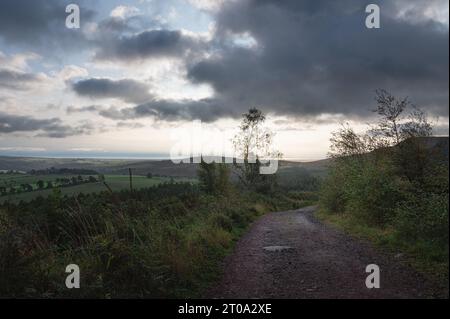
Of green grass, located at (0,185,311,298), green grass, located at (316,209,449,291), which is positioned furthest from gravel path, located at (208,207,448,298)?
green grass, located at (0,185,311,298)

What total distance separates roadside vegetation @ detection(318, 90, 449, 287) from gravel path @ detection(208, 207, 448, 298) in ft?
2.49

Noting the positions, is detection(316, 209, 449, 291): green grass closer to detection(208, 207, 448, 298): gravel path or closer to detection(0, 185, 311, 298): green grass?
detection(208, 207, 448, 298): gravel path

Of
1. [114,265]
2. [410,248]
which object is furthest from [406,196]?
[114,265]

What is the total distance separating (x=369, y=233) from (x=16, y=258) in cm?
1199

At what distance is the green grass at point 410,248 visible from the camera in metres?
8.03

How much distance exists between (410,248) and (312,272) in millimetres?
3471

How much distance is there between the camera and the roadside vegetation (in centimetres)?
920

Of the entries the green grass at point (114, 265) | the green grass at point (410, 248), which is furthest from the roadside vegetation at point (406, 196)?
the green grass at point (114, 265)

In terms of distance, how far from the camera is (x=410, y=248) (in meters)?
10.1

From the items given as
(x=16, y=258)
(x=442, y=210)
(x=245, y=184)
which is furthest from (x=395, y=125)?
(x=245, y=184)

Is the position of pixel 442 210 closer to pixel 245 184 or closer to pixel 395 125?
pixel 395 125

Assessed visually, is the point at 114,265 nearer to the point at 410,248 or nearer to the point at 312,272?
the point at 312,272
